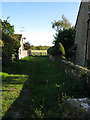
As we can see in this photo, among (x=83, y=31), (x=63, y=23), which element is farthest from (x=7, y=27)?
(x=63, y=23)

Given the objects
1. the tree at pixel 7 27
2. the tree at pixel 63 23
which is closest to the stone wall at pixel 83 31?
the tree at pixel 7 27

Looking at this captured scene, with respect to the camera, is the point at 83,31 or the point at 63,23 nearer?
the point at 83,31

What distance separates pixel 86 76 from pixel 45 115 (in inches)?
107

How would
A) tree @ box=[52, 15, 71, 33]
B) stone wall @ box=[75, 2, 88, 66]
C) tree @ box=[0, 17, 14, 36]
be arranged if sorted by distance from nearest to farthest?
stone wall @ box=[75, 2, 88, 66]
tree @ box=[0, 17, 14, 36]
tree @ box=[52, 15, 71, 33]

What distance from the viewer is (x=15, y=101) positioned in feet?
20.8

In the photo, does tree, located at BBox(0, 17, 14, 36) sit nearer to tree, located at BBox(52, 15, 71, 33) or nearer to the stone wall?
the stone wall

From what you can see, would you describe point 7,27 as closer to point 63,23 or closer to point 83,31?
point 83,31

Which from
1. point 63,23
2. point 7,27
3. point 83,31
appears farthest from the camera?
point 63,23

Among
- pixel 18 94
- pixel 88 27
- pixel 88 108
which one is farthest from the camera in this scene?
pixel 88 27

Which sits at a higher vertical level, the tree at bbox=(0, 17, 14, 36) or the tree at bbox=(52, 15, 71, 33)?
the tree at bbox=(52, 15, 71, 33)

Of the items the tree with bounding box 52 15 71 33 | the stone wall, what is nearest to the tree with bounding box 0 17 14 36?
the stone wall

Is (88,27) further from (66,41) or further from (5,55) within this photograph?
(66,41)

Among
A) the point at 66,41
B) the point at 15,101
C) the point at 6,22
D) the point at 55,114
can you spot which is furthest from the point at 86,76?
the point at 66,41

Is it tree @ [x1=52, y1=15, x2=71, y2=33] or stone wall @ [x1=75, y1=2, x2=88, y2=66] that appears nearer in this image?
stone wall @ [x1=75, y1=2, x2=88, y2=66]
